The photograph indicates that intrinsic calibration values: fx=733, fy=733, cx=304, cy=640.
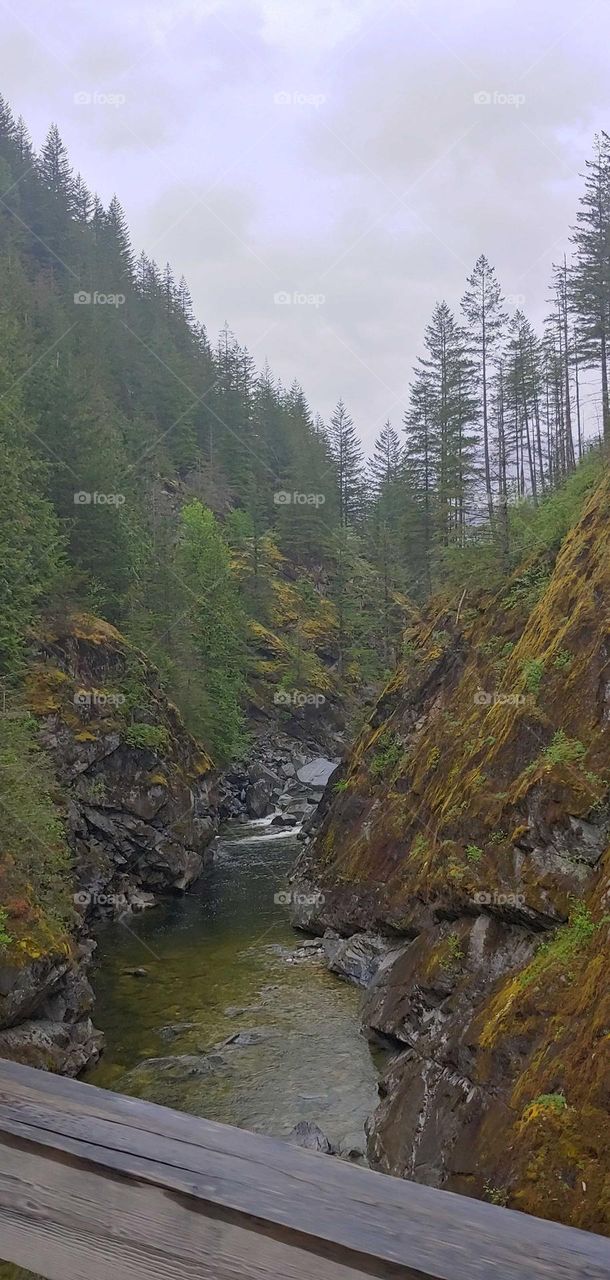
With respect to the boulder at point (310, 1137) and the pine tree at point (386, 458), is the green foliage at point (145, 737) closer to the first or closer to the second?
the boulder at point (310, 1137)

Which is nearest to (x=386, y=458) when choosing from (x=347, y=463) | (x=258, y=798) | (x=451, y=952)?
(x=347, y=463)

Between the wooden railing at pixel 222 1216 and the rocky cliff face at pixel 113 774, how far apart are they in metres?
17.1

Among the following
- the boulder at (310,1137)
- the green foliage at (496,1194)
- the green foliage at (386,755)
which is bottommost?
the boulder at (310,1137)

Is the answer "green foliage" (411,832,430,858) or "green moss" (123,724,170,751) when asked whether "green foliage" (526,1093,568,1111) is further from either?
"green moss" (123,724,170,751)

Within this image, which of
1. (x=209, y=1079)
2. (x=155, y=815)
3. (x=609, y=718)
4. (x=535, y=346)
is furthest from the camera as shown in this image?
(x=535, y=346)

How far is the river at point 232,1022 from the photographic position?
11.8m

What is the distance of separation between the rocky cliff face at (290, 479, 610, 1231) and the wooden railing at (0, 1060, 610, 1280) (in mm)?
5882

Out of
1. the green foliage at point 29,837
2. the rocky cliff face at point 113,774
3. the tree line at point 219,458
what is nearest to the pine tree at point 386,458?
the tree line at point 219,458

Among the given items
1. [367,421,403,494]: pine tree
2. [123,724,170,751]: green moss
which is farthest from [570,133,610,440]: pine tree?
[367,421,403,494]: pine tree

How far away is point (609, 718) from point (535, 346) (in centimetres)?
3473

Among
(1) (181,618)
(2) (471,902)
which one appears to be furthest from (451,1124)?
(1) (181,618)

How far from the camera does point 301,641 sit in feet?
169

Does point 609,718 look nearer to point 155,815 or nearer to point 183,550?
point 155,815

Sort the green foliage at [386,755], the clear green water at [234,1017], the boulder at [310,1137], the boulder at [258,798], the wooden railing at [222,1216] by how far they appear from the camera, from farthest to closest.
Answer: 1. the boulder at [258,798]
2. the green foliage at [386,755]
3. the clear green water at [234,1017]
4. the boulder at [310,1137]
5. the wooden railing at [222,1216]
